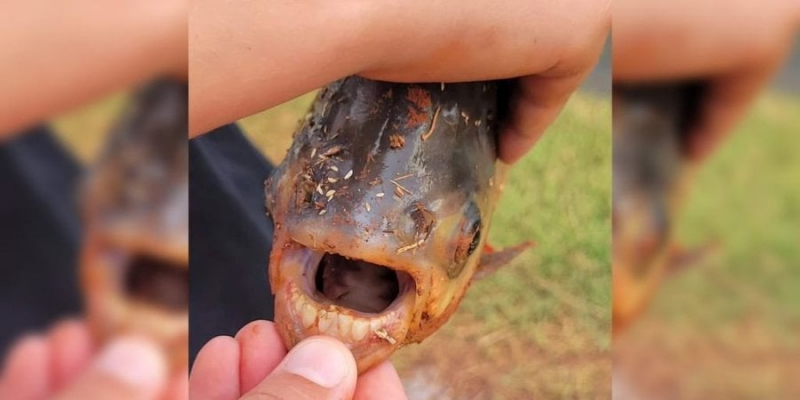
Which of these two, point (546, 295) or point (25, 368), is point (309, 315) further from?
point (546, 295)

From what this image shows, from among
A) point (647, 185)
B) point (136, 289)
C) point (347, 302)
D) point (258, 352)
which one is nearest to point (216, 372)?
point (258, 352)

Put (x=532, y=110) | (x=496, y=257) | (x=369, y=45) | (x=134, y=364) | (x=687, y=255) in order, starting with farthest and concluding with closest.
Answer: (x=496, y=257) → (x=532, y=110) → (x=687, y=255) → (x=369, y=45) → (x=134, y=364)

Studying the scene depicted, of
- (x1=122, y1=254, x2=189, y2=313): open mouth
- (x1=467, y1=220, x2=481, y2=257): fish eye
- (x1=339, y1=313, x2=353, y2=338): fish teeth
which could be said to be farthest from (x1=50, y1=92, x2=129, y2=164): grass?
(x1=467, y1=220, x2=481, y2=257): fish eye

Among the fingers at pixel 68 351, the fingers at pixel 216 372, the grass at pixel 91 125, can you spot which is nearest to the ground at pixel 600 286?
the grass at pixel 91 125

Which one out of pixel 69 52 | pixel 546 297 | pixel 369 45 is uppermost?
pixel 69 52

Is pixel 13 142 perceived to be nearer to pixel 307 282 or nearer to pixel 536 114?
pixel 307 282

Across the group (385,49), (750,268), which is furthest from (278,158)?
(750,268)

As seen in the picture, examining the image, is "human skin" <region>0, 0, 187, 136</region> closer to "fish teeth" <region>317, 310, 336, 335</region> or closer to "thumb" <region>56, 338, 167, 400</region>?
"thumb" <region>56, 338, 167, 400</region>

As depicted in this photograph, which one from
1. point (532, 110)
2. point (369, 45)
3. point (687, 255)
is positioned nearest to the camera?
point (369, 45)
